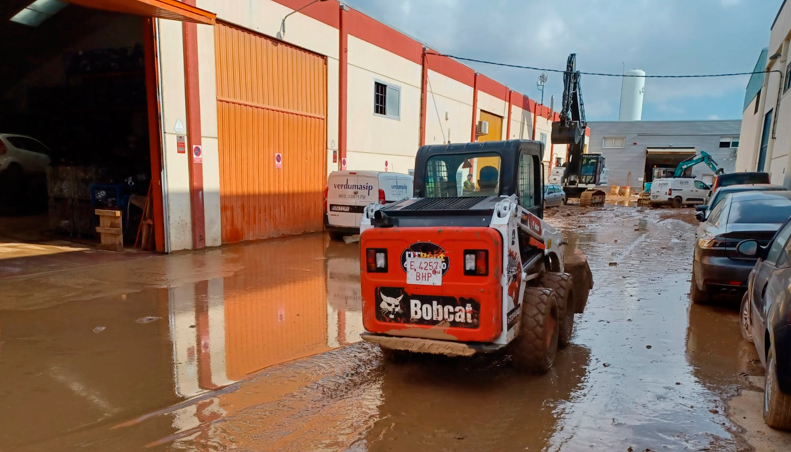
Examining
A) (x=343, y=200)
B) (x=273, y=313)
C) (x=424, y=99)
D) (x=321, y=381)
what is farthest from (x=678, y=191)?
(x=321, y=381)

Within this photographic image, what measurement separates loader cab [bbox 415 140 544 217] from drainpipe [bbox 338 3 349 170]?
428 inches

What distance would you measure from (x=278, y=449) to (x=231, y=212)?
9.75m

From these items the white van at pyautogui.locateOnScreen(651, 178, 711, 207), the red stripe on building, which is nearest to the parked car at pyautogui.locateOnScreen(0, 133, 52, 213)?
the red stripe on building

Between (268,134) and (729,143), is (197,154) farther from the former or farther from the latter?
(729,143)

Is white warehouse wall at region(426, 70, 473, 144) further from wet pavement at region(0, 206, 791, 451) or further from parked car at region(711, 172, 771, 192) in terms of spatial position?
wet pavement at region(0, 206, 791, 451)

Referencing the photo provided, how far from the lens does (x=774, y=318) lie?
3381 mm

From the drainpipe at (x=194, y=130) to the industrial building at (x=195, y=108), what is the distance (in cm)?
3

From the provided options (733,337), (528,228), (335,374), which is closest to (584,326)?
(733,337)

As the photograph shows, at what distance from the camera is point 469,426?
361 cm

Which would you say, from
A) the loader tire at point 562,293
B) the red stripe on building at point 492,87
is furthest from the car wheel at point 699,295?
the red stripe on building at point 492,87

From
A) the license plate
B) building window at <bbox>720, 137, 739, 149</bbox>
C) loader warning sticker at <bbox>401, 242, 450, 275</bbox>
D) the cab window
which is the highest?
building window at <bbox>720, 137, 739, 149</bbox>

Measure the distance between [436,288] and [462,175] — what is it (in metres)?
1.62

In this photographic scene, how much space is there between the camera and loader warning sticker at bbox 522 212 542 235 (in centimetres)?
448

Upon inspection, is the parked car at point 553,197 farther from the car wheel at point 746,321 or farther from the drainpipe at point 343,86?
the car wheel at point 746,321
